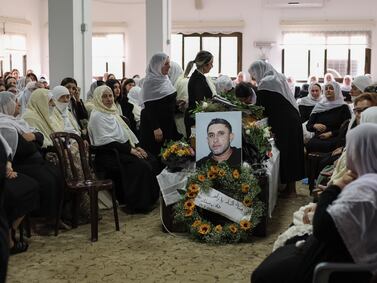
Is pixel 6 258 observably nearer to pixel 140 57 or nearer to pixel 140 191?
pixel 140 191

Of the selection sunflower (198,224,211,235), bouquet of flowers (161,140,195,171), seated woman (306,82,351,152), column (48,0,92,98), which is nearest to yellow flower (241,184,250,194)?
sunflower (198,224,211,235)

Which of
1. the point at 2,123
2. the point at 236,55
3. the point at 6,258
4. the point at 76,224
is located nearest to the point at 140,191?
the point at 76,224

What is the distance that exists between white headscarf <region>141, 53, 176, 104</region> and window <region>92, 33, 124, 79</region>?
403 inches

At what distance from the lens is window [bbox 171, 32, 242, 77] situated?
1585 centimetres

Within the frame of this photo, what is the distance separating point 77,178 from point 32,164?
0.41m

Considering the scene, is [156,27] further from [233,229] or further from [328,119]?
[233,229]

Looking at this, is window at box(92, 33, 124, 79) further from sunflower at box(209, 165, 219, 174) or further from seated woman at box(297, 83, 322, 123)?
sunflower at box(209, 165, 219, 174)

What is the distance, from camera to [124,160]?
550cm

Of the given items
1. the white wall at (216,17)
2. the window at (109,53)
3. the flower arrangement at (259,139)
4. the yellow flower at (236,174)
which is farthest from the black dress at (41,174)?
the window at (109,53)

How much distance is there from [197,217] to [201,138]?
2.05ft

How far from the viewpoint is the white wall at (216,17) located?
15234 mm

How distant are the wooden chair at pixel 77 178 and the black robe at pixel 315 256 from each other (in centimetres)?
222

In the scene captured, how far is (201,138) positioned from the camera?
4543 millimetres

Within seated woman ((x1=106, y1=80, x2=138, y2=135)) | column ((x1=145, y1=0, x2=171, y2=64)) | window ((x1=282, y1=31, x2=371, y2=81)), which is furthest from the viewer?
window ((x1=282, y1=31, x2=371, y2=81))
